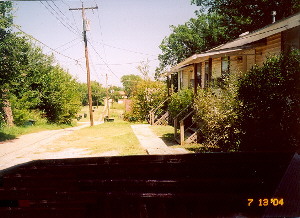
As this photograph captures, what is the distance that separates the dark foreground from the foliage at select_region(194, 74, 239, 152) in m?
2.90

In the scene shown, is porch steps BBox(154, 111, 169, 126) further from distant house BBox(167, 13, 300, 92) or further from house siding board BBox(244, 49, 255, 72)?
house siding board BBox(244, 49, 255, 72)

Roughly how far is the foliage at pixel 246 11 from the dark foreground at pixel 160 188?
24.0m

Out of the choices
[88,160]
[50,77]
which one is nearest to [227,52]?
[88,160]

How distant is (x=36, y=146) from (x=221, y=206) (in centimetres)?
840

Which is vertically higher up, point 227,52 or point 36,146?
point 227,52

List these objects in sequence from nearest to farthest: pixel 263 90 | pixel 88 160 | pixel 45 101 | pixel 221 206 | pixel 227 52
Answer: pixel 221 206 < pixel 88 160 < pixel 263 90 < pixel 227 52 < pixel 45 101

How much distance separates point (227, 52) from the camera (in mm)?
9859

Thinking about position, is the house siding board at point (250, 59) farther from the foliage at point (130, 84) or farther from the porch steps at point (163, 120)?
the foliage at point (130, 84)

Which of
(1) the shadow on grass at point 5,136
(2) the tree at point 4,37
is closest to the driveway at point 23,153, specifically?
(1) the shadow on grass at point 5,136

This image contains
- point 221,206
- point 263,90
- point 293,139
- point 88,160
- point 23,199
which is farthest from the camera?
point 263,90

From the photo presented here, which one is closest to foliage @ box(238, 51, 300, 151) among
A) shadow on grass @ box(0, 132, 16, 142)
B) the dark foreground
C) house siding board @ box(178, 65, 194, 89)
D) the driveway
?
the dark foreground

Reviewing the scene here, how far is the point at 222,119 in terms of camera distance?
250 inches

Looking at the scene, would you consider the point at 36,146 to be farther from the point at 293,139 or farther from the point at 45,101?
the point at 45,101

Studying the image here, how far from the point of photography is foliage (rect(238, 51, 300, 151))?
4441 millimetres
